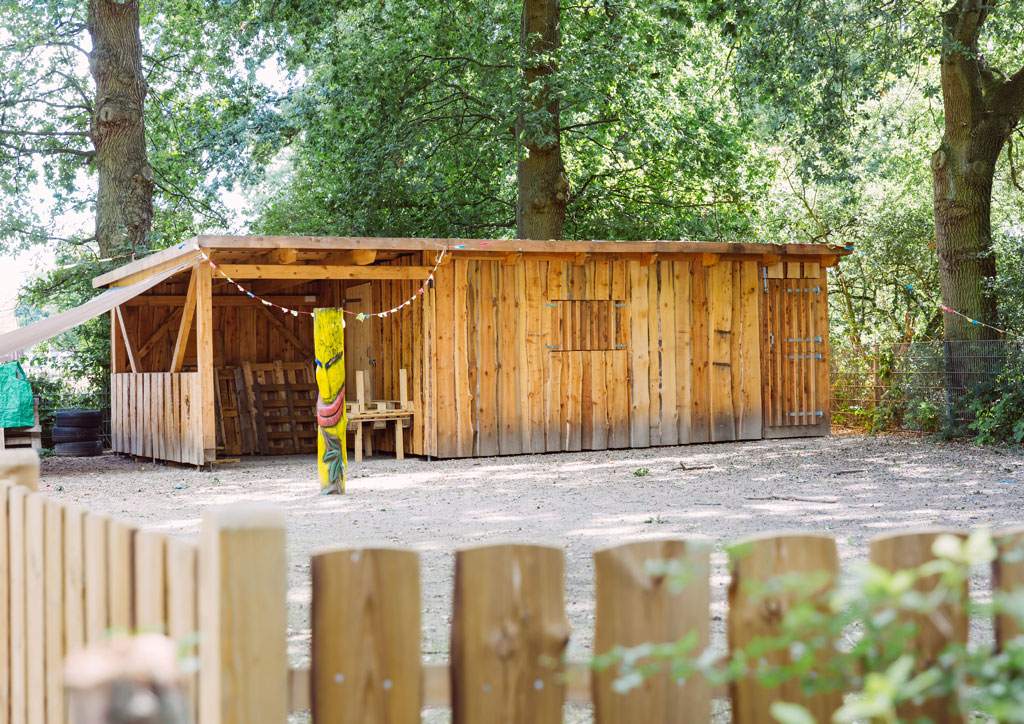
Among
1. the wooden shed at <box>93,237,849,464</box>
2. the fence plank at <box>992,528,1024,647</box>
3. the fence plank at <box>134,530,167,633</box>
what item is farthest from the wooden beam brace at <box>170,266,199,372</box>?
the fence plank at <box>992,528,1024,647</box>

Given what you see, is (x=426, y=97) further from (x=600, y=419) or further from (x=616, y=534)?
(x=616, y=534)

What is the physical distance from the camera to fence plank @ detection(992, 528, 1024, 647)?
1.87 meters

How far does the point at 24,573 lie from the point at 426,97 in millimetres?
17180

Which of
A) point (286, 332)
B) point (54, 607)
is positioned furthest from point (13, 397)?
point (54, 607)

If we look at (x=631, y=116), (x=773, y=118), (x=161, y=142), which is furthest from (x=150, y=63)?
(x=773, y=118)

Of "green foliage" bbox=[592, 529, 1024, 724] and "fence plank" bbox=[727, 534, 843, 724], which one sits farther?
"fence plank" bbox=[727, 534, 843, 724]

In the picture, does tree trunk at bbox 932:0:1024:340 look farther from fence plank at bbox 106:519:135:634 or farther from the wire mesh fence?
fence plank at bbox 106:519:135:634

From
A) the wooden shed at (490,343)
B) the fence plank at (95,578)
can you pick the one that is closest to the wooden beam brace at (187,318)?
the wooden shed at (490,343)

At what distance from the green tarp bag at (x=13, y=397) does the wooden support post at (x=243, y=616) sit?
587 inches

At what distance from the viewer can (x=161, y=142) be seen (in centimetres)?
2292

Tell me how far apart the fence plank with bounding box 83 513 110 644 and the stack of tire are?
15.3 metres

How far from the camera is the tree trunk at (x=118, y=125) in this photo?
17.9 meters

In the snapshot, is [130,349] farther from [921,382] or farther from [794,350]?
[921,382]

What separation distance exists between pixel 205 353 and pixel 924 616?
37.7ft
